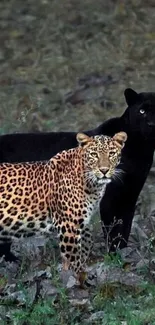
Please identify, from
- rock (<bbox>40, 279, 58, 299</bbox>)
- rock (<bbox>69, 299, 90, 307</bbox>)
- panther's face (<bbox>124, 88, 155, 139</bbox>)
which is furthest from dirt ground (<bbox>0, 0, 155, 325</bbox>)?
rock (<bbox>69, 299, 90, 307</bbox>)

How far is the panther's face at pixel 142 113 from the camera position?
11.2 metres

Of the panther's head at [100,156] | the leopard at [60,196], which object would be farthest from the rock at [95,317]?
the panther's head at [100,156]

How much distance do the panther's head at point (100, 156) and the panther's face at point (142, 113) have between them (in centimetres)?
125

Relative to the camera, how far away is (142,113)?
11250 millimetres

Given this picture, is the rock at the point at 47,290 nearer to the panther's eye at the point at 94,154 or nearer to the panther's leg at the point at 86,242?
the panther's leg at the point at 86,242

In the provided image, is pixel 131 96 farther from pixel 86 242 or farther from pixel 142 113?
pixel 86 242

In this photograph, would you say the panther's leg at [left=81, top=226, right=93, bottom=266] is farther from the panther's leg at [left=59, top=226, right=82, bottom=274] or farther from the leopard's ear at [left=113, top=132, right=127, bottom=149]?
the leopard's ear at [left=113, top=132, right=127, bottom=149]

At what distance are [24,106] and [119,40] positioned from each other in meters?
2.15

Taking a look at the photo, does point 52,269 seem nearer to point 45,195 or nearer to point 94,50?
point 45,195

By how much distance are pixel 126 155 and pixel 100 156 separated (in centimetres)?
175

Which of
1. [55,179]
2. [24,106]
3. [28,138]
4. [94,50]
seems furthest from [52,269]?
[94,50]

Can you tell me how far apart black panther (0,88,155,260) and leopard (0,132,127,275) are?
0.97m

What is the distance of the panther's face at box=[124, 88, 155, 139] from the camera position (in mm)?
11195

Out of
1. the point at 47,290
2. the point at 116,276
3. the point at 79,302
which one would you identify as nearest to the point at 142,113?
the point at 116,276
